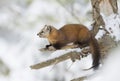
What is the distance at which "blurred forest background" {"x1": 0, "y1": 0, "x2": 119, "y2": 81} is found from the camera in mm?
2066

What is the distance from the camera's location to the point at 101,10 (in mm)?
1815

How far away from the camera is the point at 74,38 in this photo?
164 cm

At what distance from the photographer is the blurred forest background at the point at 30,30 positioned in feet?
6.78

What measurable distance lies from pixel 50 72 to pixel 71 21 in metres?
0.46

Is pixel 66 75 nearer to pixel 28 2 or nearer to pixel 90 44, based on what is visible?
pixel 90 44

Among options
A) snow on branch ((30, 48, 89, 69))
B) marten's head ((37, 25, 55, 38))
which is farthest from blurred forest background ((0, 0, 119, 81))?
marten's head ((37, 25, 55, 38))

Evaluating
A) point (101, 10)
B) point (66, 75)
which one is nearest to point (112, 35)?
point (101, 10)

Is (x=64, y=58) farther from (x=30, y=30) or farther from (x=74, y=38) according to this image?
(x=30, y=30)

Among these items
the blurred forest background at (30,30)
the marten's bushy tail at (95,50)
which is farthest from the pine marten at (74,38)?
the blurred forest background at (30,30)

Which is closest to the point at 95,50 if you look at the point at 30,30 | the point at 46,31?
the point at 46,31

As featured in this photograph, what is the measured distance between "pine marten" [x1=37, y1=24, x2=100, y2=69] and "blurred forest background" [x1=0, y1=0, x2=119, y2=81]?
281 millimetres

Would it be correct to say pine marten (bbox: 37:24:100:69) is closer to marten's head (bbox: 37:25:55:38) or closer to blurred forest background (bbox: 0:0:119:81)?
marten's head (bbox: 37:25:55:38)

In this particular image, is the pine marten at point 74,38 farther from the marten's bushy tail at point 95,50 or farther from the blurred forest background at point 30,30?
the blurred forest background at point 30,30

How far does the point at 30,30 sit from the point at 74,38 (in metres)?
0.71
